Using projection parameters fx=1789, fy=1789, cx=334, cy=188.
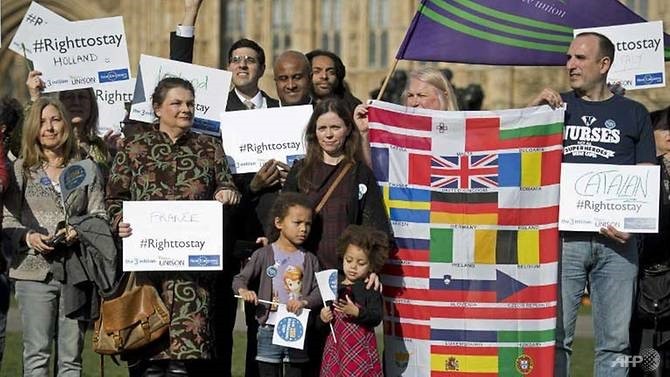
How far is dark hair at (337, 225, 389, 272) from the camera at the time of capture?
9.32 metres

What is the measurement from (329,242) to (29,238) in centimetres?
164

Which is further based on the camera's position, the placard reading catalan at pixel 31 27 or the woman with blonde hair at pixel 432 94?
the placard reading catalan at pixel 31 27

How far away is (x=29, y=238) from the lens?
9.73 metres

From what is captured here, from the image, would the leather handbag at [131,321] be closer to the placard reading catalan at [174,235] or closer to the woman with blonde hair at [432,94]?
the placard reading catalan at [174,235]

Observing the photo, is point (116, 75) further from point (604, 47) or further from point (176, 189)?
point (604, 47)

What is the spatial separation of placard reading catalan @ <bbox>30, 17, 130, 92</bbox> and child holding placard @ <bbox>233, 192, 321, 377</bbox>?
8.24ft

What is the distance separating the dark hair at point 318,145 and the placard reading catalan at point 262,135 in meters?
0.44

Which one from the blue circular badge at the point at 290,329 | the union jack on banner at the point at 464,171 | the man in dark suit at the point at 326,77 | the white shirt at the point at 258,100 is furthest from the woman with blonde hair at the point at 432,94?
the blue circular badge at the point at 290,329

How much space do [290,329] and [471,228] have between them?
1174 mm

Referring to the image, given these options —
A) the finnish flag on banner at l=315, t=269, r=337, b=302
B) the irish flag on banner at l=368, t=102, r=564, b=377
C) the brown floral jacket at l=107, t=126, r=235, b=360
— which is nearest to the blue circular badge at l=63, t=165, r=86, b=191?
the brown floral jacket at l=107, t=126, r=235, b=360

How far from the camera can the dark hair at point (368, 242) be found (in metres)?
9.32

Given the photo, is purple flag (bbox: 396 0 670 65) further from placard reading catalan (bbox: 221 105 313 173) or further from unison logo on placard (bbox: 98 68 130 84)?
unison logo on placard (bbox: 98 68 130 84)

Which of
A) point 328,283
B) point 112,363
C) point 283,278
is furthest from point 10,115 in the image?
point 112,363

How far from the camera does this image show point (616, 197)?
9.61 m
